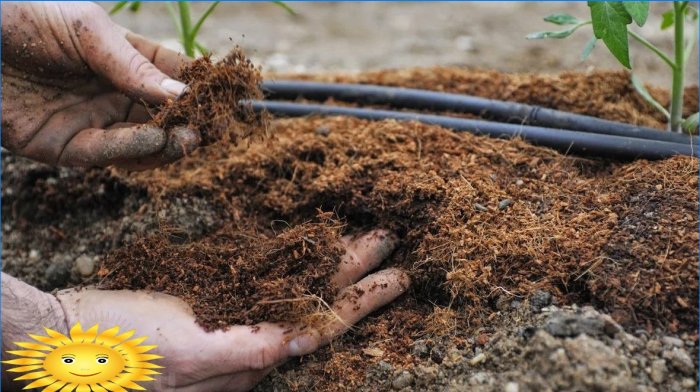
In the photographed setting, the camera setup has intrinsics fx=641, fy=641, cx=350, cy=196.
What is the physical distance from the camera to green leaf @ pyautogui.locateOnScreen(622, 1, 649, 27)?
1470 millimetres

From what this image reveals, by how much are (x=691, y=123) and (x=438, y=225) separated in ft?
2.57

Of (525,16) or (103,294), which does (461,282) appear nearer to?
(103,294)

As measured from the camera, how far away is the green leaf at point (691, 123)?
1.73m

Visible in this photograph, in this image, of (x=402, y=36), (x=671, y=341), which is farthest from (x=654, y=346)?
(x=402, y=36)

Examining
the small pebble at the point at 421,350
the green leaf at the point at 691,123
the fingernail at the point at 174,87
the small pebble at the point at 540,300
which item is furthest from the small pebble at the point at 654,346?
the fingernail at the point at 174,87

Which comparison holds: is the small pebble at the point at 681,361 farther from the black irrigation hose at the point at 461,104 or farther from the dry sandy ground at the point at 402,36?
the dry sandy ground at the point at 402,36

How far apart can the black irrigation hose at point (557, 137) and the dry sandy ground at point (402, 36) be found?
1289 millimetres

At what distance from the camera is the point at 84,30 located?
1.58 meters

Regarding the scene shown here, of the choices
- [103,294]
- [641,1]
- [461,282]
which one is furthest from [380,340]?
[641,1]

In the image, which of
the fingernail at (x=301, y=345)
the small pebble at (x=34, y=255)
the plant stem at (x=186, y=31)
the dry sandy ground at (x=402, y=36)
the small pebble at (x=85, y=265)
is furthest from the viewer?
the dry sandy ground at (x=402, y=36)

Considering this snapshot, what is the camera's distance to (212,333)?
4.61 ft

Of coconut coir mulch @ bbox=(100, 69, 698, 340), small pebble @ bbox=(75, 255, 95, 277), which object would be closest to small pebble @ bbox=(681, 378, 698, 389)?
coconut coir mulch @ bbox=(100, 69, 698, 340)

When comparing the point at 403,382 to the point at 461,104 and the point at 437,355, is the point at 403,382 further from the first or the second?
the point at 461,104

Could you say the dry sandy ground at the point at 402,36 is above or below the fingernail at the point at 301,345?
above
